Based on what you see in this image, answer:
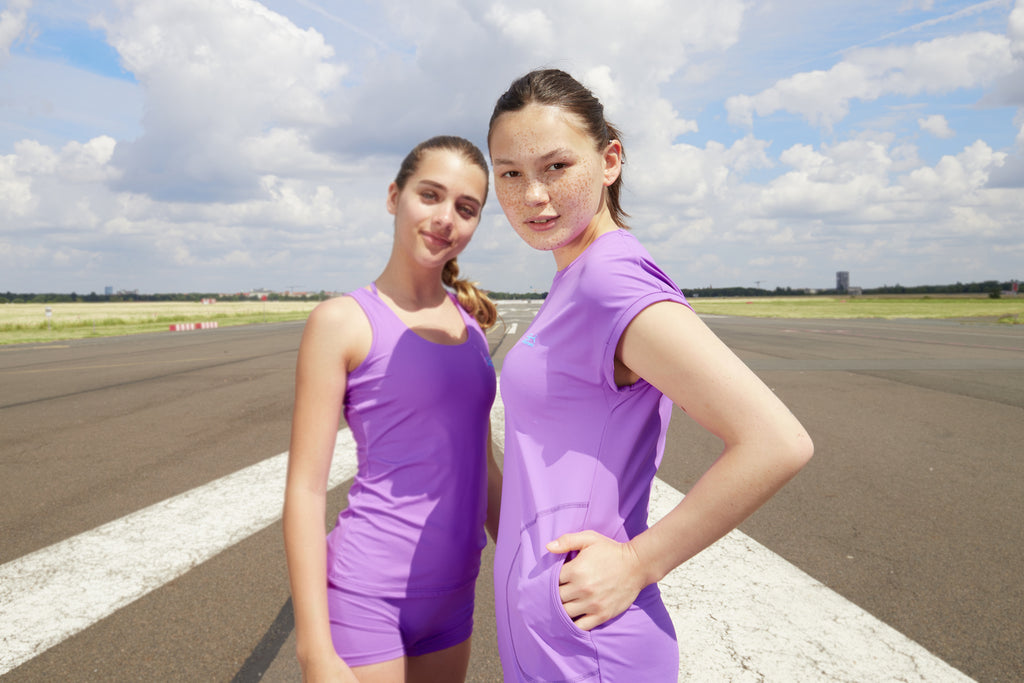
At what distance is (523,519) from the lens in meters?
1.37

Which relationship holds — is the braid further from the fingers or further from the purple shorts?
the fingers

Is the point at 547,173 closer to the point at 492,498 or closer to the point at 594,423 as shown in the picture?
the point at 594,423

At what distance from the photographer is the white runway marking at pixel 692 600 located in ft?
9.34

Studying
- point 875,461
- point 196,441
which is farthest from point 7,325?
point 875,461

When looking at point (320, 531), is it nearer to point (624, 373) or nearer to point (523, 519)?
point (523, 519)

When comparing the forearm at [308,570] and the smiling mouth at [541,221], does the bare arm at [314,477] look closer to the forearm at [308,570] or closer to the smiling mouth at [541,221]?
the forearm at [308,570]

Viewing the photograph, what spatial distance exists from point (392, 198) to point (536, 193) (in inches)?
33.6

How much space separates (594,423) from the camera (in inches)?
51.1

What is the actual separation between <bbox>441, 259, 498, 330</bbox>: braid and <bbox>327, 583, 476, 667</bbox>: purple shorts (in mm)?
928

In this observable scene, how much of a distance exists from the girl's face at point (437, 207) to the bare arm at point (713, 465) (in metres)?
0.88

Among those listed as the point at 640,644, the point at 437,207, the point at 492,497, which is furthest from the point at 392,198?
the point at 640,644

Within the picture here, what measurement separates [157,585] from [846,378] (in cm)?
1228

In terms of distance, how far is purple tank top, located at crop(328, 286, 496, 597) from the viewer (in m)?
1.74

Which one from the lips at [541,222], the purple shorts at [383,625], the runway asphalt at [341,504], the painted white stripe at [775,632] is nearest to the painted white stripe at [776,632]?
the painted white stripe at [775,632]
